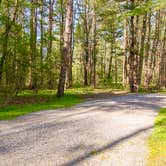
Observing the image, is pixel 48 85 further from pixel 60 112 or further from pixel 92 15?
pixel 60 112

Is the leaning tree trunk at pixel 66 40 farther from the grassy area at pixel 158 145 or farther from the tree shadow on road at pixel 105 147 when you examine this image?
the tree shadow on road at pixel 105 147

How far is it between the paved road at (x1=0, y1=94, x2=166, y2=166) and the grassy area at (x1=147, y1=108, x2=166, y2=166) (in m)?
0.18

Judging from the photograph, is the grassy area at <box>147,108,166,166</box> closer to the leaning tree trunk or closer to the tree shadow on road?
the tree shadow on road

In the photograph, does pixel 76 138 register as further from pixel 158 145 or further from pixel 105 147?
pixel 158 145

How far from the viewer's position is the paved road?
19.0 ft

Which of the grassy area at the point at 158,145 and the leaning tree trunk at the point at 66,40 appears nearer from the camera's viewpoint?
the grassy area at the point at 158,145

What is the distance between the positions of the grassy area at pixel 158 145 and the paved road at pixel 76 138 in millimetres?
178

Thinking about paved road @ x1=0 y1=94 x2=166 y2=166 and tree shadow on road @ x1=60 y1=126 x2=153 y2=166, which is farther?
paved road @ x1=0 y1=94 x2=166 y2=166

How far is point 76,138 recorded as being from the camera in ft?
24.3

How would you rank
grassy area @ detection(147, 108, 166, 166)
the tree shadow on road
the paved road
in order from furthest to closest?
grassy area @ detection(147, 108, 166, 166)
the paved road
the tree shadow on road

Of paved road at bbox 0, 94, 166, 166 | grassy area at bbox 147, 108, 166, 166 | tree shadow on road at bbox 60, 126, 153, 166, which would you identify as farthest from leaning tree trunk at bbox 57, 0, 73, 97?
tree shadow on road at bbox 60, 126, 153, 166

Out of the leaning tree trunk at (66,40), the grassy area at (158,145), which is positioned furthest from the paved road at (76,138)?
the leaning tree trunk at (66,40)

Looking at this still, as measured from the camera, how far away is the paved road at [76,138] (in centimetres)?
579

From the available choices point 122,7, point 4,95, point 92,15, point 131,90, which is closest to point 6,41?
point 4,95
